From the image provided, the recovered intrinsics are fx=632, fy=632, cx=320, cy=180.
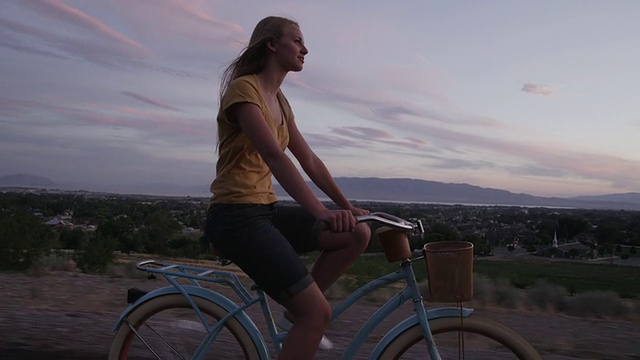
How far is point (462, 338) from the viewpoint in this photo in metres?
2.74

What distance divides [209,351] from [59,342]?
115 inches

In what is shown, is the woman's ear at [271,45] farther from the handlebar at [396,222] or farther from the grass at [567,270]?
the grass at [567,270]

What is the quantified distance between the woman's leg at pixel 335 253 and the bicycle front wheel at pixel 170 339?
0.43 m

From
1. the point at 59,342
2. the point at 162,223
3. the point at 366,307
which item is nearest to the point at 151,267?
the point at 59,342

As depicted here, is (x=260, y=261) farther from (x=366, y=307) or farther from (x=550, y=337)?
(x=366, y=307)

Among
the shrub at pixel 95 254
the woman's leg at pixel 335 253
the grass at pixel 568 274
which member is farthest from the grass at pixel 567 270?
the woman's leg at pixel 335 253

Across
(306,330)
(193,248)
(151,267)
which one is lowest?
(193,248)

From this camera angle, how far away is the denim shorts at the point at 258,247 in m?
2.54

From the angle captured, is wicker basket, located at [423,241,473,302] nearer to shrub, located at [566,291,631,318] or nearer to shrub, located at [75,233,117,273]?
shrub, located at [566,291,631,318]

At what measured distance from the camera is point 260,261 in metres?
2.55

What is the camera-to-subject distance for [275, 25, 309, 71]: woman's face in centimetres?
271

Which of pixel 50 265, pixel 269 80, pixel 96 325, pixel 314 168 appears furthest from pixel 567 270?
pixel 269 80

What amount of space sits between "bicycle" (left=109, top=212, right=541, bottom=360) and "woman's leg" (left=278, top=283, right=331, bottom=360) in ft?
0.45

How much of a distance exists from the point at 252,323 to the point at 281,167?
2.56 feet
